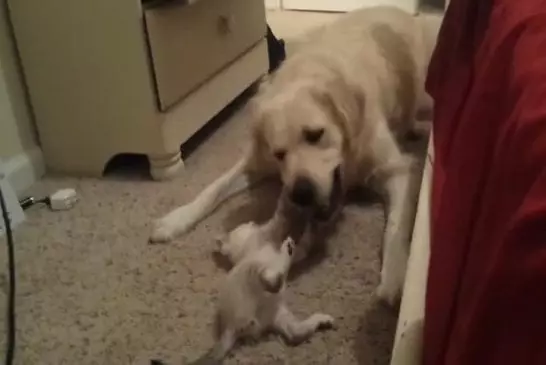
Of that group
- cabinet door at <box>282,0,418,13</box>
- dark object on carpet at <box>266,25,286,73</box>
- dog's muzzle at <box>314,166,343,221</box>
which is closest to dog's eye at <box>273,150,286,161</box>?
dog's muzzle at <box>314,166,343,221</box>

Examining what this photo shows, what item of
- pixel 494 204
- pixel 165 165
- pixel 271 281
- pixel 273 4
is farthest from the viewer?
pixel 273 4

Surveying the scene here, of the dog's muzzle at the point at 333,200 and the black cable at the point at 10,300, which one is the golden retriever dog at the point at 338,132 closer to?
the dog's muzzle at the point at 333,200

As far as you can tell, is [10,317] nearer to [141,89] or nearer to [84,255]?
[84,255]

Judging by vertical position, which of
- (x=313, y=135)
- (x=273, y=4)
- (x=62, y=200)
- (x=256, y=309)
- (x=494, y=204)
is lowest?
(x=273, y=4)

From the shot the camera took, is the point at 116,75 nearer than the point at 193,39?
Yes

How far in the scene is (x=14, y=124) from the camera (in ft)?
5.84

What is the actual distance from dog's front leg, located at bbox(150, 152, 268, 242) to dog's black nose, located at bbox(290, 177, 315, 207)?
0.25 m

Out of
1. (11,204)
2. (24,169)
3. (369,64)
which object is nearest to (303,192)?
(369,64)

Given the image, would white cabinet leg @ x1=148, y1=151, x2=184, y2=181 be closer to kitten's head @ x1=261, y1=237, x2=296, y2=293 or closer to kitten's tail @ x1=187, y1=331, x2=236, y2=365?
kitten's head @ x1=261, y1=237, x2=296, y2=293

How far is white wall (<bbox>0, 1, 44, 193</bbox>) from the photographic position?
5.72 feet

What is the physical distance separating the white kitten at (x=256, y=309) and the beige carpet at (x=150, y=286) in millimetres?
23

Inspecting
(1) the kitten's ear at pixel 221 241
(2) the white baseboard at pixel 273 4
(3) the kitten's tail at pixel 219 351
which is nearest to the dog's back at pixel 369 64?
(1) the kitten's ear at pixel 221 241

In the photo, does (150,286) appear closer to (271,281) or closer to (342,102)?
(271,281)

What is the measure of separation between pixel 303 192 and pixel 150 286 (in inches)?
13.3
